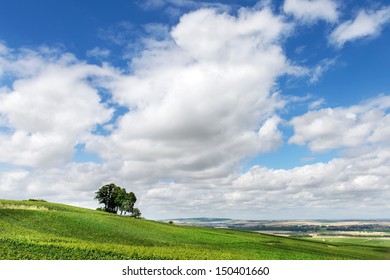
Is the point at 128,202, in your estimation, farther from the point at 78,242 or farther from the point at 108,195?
the point at 78,242

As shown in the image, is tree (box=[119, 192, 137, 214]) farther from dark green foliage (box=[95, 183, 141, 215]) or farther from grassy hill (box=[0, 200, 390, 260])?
grassy hill (box=[0, 200, 390, 260])

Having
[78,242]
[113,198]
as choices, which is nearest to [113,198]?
[113,198]

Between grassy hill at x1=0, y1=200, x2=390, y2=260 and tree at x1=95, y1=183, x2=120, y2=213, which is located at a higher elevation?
tree at x1=95, y1=183, x2=120, y2=213

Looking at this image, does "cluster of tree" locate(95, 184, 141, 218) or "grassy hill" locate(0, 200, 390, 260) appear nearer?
"grassy hill" locate(0, 200, 390, 260)

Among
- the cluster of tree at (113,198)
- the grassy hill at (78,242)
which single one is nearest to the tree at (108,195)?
the cluster of tree at (113,198)

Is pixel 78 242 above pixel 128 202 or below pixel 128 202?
below

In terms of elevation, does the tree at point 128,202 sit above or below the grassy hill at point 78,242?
above

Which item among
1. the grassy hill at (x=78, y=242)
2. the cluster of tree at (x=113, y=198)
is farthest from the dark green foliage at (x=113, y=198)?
the grassy hill at (x=78, y=242)

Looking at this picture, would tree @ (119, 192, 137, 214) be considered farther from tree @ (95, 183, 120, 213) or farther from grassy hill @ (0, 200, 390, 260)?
grassy hill @ (0, 200, 390, 260)

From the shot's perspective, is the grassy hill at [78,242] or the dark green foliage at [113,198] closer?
the grassy hill at [78,242]

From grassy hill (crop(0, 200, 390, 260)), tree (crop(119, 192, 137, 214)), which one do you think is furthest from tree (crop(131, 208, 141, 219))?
grassy hill (crop(0, 200, 390, 260))

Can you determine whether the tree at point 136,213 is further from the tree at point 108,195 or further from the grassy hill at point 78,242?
the grassy hill at point 78,242
